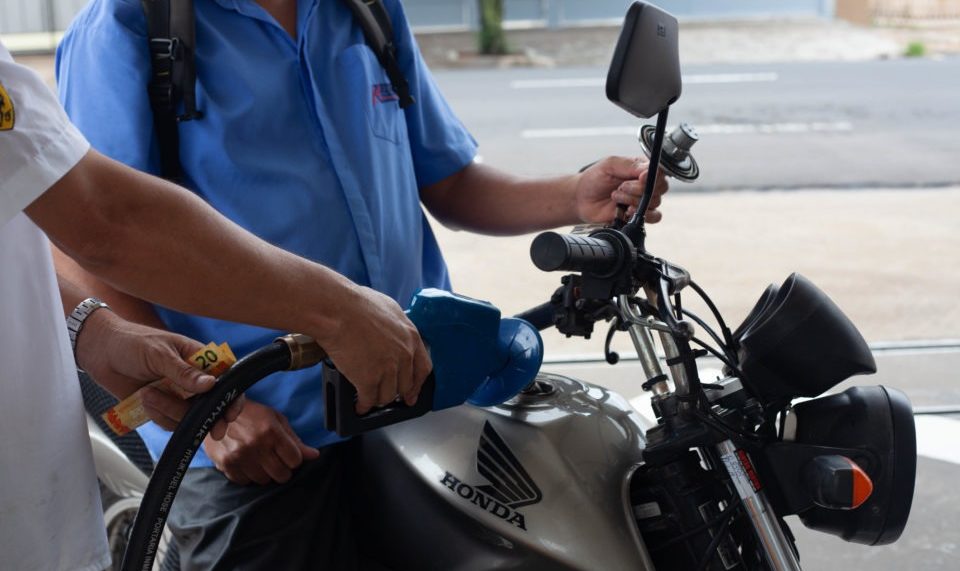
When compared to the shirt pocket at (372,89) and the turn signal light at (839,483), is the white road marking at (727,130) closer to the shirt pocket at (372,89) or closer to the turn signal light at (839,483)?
the shirt pocket at (372,89)

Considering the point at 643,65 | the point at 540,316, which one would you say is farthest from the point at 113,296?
the point at 643,65

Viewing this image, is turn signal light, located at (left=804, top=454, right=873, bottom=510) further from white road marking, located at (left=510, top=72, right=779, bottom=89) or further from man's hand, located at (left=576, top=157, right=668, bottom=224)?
white road marking, located at (left=510, top=72, right=779, bottom=89)

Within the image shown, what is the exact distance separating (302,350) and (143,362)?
9.1 inches

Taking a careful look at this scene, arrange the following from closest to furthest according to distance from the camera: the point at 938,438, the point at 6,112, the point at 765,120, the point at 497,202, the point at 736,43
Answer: the point at 6,112, the point at 497,202, the point at 938,438, the point at 765,120, the point at 736,43

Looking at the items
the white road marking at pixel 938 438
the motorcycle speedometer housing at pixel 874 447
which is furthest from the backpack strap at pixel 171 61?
the white road marking at pixel 938 438

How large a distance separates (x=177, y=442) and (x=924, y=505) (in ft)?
8.44

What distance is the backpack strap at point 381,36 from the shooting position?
1911 mm

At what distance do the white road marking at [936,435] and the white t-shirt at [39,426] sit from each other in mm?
2192

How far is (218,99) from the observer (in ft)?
5.76

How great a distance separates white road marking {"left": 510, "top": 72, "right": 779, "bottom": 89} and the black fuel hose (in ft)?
34.2

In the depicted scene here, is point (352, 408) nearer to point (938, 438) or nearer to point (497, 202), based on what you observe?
point (497, 202)

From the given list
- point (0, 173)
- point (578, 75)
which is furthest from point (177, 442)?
point (578, 75)

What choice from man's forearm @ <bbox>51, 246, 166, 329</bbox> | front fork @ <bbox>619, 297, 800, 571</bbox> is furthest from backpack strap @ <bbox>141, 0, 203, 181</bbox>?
front fork @ <bbox>619, 297, 800, 571</bbox>

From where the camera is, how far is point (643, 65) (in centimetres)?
134
